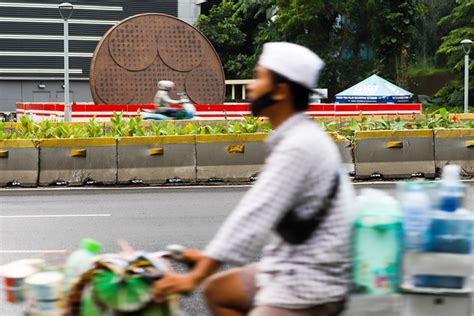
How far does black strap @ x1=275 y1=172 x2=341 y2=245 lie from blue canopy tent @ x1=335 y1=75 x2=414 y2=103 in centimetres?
3827

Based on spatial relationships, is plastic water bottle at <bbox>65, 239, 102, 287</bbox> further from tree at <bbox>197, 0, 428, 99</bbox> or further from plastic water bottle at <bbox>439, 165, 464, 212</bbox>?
tree at <bbox>197, 0, 428, 99</bbox>

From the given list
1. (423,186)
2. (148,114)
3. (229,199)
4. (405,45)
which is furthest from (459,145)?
(405,45)

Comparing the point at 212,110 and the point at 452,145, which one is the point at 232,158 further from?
the point at 212,110

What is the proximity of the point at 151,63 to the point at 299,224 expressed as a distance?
1174 inches

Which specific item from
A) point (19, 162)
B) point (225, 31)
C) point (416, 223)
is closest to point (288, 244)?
point (416, 223)

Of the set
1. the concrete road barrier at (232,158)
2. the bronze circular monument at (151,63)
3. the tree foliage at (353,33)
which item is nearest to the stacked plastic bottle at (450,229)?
the concrete road barrier at (232,158)

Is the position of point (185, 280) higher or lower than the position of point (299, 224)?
lower

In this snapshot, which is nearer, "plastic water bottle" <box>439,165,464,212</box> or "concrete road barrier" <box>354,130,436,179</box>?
"plastic water bottle" <box>439,165,464,212</box>

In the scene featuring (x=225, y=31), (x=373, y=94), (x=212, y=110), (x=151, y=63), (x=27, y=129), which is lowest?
(x=27, y=129)

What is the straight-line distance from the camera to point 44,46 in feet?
225

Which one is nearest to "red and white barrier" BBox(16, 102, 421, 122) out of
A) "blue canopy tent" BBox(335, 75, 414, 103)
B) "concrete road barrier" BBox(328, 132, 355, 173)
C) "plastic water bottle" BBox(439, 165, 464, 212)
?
"blue canopy tent" BBox(335, 75, 414, 103)

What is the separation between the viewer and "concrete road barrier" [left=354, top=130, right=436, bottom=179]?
52.9 ft

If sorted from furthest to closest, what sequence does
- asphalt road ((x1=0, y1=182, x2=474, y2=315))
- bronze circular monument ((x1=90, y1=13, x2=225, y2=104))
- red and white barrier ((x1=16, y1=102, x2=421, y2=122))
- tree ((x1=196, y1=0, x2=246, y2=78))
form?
tree ((x1=196, y1=0, x2=246, y2=78)), bronze circular monument ((x1=90, y1=13, x2=225, y2=104)), red and white barrier ((x1=16, y1=102, x2=421, y2=122)), asphalt road ((x1=0, y1=182, x2=474, y2=315))

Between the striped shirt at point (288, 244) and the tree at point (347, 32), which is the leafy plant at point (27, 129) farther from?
the tree at point (347, 32)
